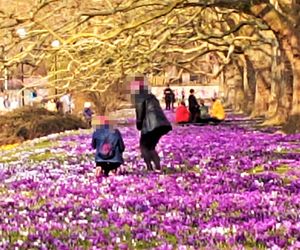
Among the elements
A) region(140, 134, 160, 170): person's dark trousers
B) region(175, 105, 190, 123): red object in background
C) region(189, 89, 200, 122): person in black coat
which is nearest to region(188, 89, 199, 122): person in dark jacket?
region(189, 89, 200, 122): person in black coat

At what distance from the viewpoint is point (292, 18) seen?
23.0 metres

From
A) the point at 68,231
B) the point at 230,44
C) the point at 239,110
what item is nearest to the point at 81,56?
the point at 230,44

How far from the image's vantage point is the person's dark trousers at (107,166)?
12.8 metres

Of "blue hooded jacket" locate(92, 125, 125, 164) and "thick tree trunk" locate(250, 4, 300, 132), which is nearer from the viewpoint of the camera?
"blue hooded jacket" locate(92, 125, 125, 164)

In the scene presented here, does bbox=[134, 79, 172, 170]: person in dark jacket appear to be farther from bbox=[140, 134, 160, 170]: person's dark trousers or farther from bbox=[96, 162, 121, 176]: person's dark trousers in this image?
bbox=[96, 162, 121, 176]: person's dark trousers

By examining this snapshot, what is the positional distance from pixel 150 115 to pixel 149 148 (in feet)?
2.31

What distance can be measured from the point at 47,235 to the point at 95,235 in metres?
0.51

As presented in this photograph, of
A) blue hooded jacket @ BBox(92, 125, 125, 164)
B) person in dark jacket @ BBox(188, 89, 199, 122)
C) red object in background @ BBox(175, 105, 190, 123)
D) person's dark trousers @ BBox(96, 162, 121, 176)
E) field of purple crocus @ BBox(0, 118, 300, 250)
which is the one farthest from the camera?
person in dark jacket @ BBox(188, 89, 199, 122)

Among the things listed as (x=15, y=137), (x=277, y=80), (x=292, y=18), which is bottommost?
(x=15, y=137)

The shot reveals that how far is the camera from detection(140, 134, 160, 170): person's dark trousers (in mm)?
13047

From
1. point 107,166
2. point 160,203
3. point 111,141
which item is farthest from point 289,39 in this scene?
point 160,203

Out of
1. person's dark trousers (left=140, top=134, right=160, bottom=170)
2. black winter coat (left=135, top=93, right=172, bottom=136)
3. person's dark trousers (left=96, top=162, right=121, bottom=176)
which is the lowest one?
person's dark trousers (left=96, top=162, right=121, bottom=176)

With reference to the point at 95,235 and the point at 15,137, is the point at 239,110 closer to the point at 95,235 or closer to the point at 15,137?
the point at 15,137

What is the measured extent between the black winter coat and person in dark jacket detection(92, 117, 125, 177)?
0.49m
